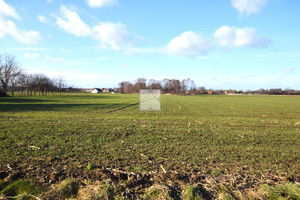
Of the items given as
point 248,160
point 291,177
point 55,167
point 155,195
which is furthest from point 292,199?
point 55,167

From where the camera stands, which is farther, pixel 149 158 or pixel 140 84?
pixel 140 84

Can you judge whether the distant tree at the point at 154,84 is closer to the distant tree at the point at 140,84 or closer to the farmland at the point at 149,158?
the distant tree at the point at 140,84

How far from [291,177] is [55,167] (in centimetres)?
782

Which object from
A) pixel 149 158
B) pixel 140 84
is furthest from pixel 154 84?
pixel 149 158

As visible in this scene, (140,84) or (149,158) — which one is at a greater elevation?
(140,84)

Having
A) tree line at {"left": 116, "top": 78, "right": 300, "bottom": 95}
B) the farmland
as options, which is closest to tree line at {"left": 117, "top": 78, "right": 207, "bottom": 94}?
tree line at {"left": 116, "top": 78, "right": 300, "bottom": 95}

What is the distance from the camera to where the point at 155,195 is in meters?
4.80

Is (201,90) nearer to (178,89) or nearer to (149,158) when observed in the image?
(178,89)

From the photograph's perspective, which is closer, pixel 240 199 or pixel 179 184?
pixel 240 199

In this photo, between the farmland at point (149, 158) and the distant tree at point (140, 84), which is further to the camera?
the distant tree at point (140, 84)

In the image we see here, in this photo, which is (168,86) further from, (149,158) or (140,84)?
(149,158)

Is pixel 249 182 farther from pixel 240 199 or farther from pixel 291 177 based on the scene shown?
pixel 291 177

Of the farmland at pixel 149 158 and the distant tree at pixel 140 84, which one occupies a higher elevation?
the distant tree at pixel 140 84

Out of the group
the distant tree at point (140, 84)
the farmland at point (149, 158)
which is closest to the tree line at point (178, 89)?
the distant tree at point (140, 84)
